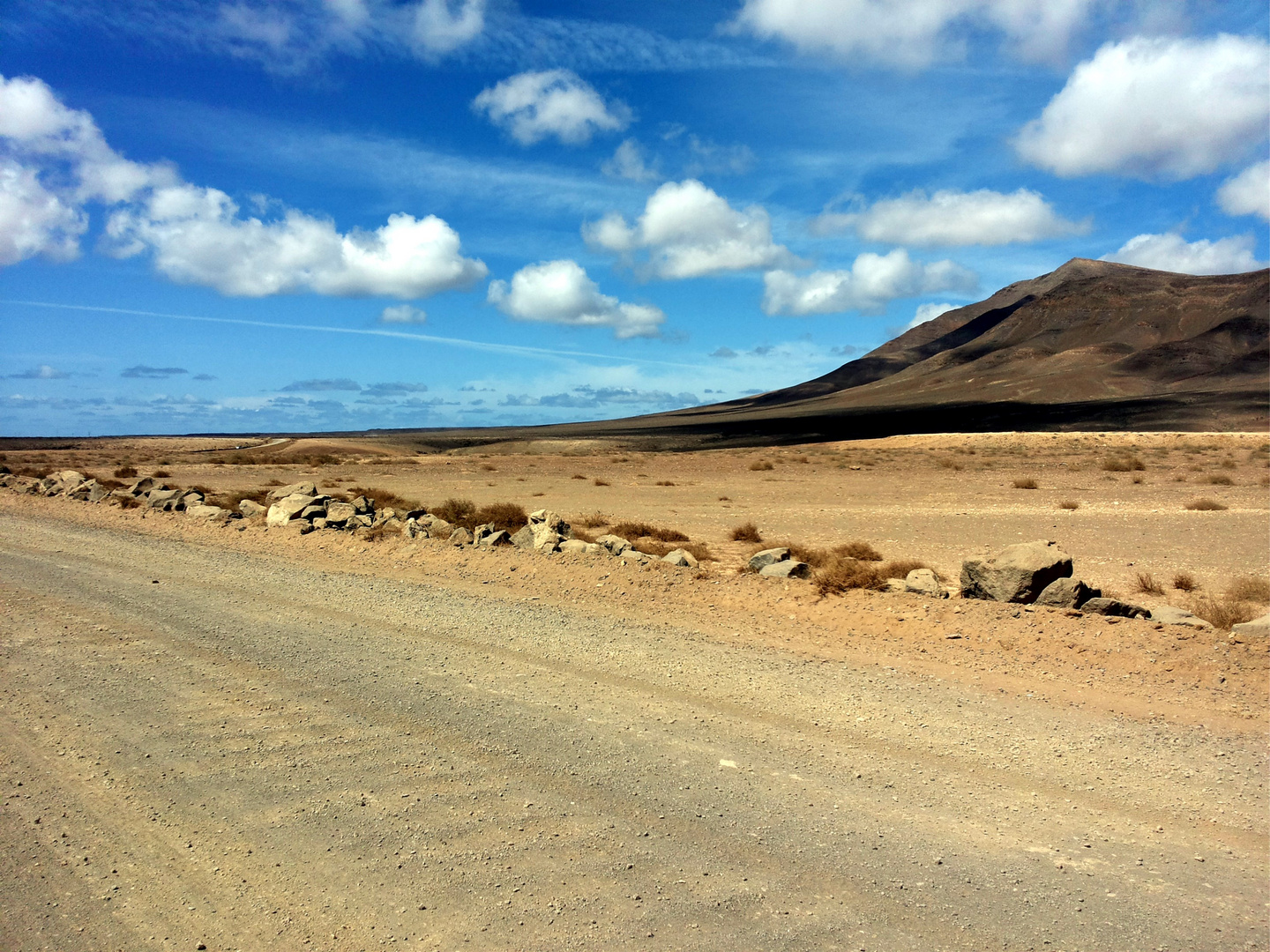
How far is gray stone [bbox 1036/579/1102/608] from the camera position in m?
8.70

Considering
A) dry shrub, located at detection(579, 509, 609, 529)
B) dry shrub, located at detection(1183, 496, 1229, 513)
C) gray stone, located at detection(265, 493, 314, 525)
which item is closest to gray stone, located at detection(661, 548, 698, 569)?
dry shrub, located at detection(579, 509, 609, 529)

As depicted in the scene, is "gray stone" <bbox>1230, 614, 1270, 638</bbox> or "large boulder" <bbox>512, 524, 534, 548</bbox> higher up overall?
"large boulder" <bbox>512, 524, 534, 548</bbox>

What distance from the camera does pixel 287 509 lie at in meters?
16.3

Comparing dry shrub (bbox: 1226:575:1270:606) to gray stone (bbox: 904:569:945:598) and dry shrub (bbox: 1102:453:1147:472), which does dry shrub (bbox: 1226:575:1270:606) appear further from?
dry shrub (bbox: 1102:453:1147:472)

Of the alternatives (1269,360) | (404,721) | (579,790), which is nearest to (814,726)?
(579,790)

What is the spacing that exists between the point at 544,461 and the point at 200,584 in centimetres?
4149

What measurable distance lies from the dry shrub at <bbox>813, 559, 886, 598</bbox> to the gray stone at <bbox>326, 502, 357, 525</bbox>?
9.61 metres

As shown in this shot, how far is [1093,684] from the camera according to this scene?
6.87 metres

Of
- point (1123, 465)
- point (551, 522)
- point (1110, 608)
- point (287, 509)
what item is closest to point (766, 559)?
point (551, 522)

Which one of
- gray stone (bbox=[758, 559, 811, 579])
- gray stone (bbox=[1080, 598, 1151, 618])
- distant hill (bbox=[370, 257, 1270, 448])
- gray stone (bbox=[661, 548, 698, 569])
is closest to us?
gray stone (bbox=[1080, 598, 1151, 618])

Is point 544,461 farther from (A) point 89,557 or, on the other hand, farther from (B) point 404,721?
(B) point 404,721

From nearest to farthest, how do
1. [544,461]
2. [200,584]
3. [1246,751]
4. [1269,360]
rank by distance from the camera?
1. [1246,751]
2. [200,584]
3. [544,461]
4. [1269,360]

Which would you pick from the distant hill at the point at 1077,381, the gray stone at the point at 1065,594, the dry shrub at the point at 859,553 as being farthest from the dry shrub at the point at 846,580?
the distant hill at the point at 1077,381

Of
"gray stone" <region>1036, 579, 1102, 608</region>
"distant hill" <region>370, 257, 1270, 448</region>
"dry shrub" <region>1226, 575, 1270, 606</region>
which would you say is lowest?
"dry shrub" <region>1226, 575, 1270, 606</region>
